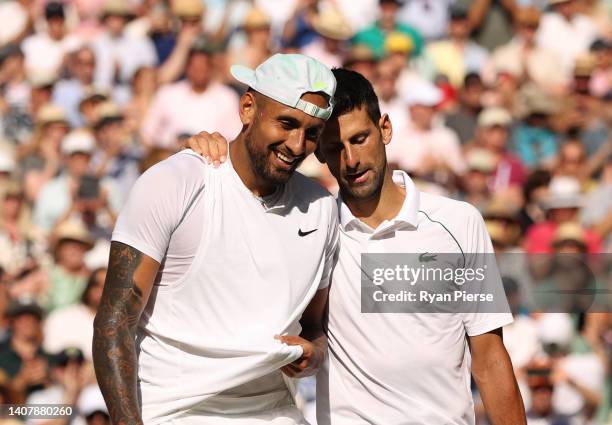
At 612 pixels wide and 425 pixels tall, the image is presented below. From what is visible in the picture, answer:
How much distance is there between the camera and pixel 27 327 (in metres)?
7.76

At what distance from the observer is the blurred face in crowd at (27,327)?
25.3 feet

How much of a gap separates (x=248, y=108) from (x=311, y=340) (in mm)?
913

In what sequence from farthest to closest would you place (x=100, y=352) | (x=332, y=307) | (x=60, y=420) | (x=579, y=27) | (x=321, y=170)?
(x=579, y=27) < (x=321, y=170) < (x=60, y=420) < (x=332, y=307) < (x=100, y=352)

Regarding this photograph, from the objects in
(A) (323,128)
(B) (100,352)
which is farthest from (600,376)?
(B) (100,352)

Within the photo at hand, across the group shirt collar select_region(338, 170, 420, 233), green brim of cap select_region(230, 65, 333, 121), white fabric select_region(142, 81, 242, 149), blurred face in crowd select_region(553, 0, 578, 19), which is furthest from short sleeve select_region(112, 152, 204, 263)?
blurred face in crowd select_region(553, 0, 578, 19)

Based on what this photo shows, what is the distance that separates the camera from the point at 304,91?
4.29m

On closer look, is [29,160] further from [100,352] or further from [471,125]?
[100,352]

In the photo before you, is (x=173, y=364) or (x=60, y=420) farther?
(x=60, y=420)

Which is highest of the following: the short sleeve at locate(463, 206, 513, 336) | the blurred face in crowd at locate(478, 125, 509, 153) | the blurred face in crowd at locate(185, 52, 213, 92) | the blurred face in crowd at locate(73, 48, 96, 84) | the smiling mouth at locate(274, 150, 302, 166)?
the blurred face in crowd at locate(73, 48, 96, 84)

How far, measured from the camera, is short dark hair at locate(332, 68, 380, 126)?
15.5ft

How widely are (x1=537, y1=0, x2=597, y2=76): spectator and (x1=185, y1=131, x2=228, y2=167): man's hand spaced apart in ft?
19.6

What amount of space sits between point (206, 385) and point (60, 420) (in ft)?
10.7

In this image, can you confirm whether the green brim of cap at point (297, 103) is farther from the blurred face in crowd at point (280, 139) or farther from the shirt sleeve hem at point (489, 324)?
the shirt sleeve hem at point (489, 324)

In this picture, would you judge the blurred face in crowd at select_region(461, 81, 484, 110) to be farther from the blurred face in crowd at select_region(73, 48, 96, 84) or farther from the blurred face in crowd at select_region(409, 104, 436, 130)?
the blurred face in crowd at select_region(73, 48, 96, 84)
